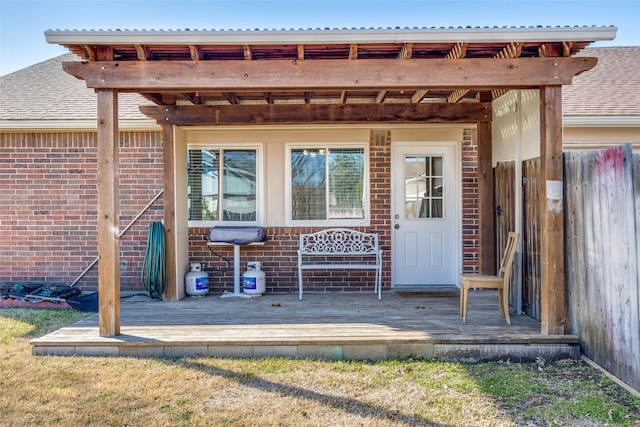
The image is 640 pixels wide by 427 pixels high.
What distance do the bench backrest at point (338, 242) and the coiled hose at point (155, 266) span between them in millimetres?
1981

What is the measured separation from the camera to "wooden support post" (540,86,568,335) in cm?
434

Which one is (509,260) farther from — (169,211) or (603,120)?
(169,211)

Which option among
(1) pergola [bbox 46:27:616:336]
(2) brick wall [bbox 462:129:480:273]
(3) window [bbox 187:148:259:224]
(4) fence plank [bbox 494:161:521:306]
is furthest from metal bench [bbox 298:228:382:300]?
(1) pergola [bbox 46:27:616:336]

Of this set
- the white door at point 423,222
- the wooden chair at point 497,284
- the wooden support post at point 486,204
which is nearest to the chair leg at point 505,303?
the wooden chair at point 497,284

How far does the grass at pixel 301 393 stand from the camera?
3.16m

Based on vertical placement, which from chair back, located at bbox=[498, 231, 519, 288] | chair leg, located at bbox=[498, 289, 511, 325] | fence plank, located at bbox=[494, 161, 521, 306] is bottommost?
chair leg, located at bbox=[498, 289, 511, 325]

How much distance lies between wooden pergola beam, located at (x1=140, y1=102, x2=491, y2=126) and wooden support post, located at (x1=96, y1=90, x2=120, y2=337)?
6.42ft

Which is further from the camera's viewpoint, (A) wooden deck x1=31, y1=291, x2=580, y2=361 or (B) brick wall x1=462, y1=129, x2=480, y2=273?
(B) brick wall x1=462, y1=129, x2=480, y2=273

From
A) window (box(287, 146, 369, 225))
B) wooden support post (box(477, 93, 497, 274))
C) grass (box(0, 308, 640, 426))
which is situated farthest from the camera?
window (box(287, 146, 369, 225))

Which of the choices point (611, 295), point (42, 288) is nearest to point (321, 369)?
point (611, 295)

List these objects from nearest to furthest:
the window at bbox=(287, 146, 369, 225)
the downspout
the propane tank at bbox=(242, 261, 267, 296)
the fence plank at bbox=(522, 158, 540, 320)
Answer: the fence plank at bbox=(522, 158, 540, 320) < the propane tank at bbox=(242, 261, 267, 296) < the downspout < the window at bbox=(287, 146, 369, 225)

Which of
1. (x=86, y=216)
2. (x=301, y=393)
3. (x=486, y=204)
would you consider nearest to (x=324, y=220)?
(x=486, y=204)

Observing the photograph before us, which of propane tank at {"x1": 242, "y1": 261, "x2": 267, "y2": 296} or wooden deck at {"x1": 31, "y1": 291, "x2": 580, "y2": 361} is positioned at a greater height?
propane tank at {"x1": 242, "y1": 261, "x2": 267, "y2": 296}

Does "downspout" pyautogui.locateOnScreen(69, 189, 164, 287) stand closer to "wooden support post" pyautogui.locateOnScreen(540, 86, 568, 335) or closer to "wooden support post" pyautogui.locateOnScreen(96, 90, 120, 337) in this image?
"wooden support post" pyautogui.locateOnScreen(96, 90, 120, 337)
